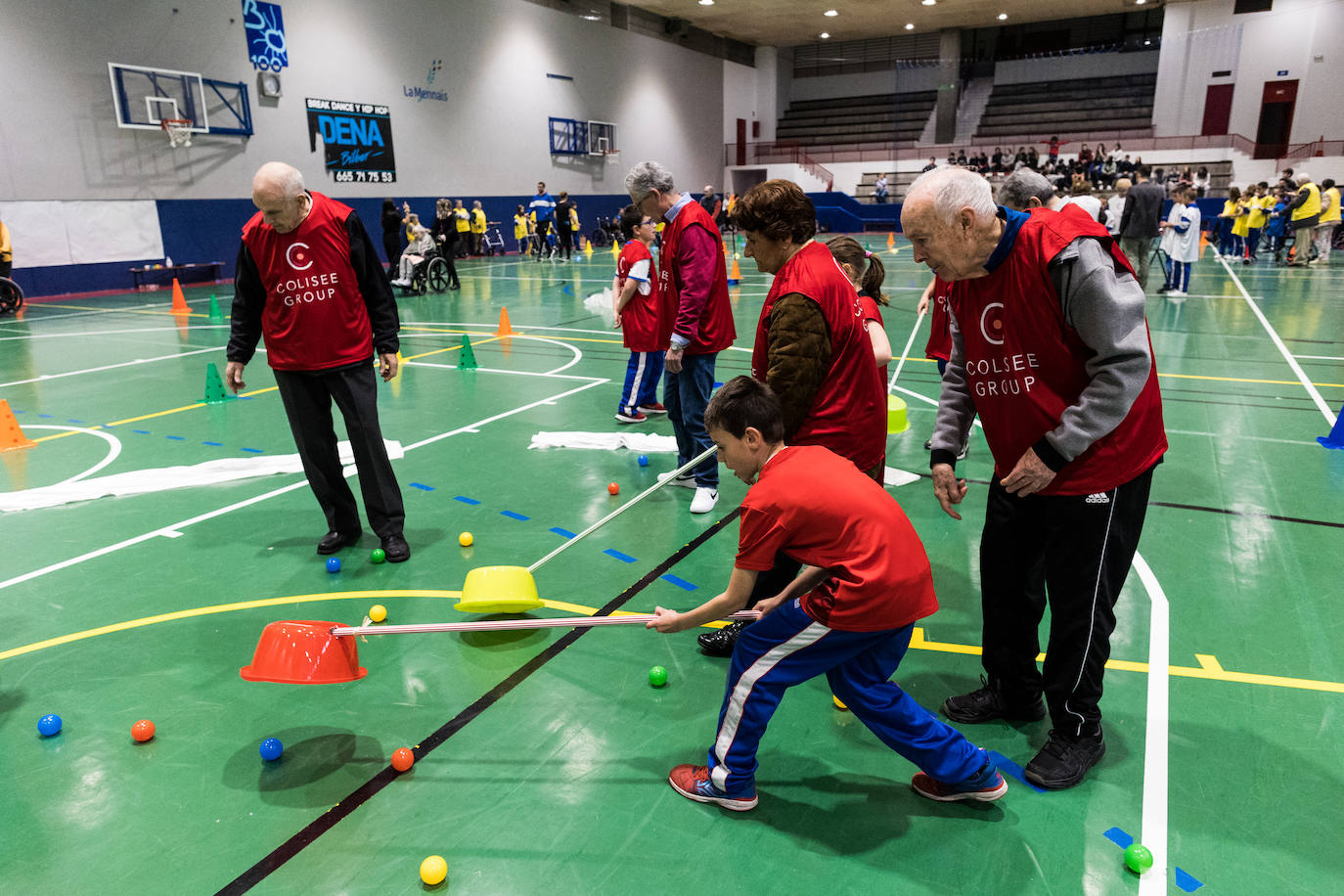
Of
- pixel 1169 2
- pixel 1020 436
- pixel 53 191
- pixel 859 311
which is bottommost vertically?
pixel 1020 436

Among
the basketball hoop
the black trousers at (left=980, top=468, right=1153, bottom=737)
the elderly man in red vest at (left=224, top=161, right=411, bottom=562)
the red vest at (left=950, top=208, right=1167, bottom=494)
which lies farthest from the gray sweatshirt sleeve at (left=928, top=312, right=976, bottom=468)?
the basketball hoop

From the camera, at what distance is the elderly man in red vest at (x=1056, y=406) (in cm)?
235

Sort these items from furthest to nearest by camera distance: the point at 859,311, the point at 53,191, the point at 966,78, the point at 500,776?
1. the point at 966,78
2. the point at 53,191
3. the point at 859,311
4. the point at 500,776

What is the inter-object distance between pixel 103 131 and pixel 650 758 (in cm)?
2178

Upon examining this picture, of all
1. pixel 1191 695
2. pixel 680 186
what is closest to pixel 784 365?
pixel 1191 695

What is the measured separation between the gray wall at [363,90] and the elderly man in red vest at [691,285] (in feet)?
61.7

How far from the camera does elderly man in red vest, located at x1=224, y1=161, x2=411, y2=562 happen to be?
14.5 ft

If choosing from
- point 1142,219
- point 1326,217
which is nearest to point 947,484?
point 1142,219

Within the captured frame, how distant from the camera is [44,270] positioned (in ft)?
59.9

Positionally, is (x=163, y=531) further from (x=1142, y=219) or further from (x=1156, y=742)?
(x=1142, y=219)

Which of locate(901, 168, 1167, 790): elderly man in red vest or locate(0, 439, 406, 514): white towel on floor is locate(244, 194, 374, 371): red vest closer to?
locate(0, 439, 406, 514): white towel on floor

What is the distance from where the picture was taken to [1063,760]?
278 cm

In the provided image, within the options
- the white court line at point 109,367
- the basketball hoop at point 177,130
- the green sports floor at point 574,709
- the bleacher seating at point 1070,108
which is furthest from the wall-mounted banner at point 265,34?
the bleacher seating at point 1070,108

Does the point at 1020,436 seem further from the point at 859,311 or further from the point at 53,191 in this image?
the point at 53,191
